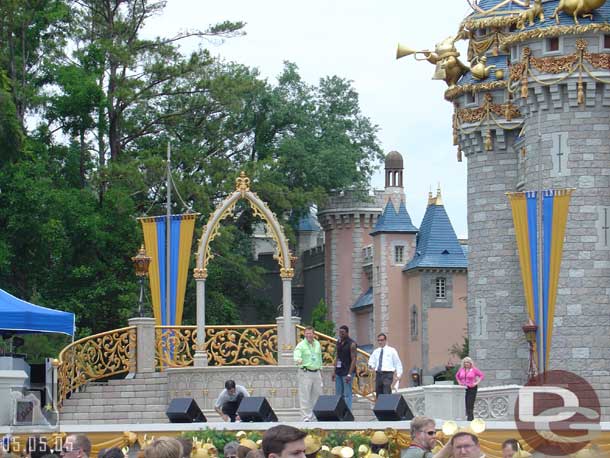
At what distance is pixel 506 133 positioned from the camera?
131 ft

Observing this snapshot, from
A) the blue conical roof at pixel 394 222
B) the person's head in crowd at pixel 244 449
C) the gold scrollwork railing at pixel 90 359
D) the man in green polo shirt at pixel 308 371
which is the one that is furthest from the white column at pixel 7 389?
the blue conical roof at pixel 394 222

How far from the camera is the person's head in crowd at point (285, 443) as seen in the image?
310 inches

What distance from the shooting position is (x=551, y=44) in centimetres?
3603

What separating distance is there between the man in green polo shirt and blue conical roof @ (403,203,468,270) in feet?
147

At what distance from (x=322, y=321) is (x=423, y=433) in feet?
185

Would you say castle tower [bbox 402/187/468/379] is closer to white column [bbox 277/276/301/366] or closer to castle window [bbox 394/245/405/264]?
castle window [bbox 394/245/405/264]

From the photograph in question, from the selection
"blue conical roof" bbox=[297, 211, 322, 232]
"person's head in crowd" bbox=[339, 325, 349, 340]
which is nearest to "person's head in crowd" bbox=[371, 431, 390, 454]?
"person's head in crowd" bbox=[339, 325, 349, 340]

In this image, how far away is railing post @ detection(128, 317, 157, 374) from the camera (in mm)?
28500

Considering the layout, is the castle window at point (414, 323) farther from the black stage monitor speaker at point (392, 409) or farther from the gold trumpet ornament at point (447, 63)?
the black stage monitor speaker at point (392, 409)

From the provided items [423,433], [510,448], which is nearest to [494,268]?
[510,448]

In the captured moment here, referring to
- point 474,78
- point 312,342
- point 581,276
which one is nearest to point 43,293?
point 474,78

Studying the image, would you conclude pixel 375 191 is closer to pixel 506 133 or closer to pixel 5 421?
pixel 506 133

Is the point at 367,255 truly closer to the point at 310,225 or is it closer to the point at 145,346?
the point at 310,225

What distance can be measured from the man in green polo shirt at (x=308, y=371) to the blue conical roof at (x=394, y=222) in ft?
152
